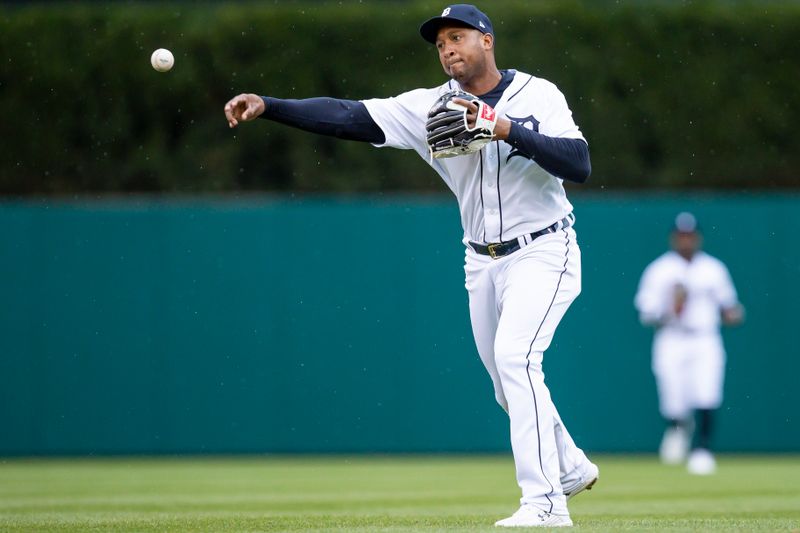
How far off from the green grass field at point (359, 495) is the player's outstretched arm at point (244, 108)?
175cm

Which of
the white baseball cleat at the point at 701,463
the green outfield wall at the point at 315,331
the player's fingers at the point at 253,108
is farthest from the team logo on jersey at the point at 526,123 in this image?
the green outfield wall at the point at 315,331

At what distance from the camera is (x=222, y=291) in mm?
12633

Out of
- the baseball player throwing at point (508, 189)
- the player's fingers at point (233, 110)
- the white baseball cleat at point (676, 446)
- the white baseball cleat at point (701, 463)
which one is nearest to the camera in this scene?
the baseball player throwing at point (508, 189)

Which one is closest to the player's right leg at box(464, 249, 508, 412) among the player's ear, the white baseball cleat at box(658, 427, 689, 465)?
the player's ear

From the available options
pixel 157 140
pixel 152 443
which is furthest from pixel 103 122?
pixel 152 443

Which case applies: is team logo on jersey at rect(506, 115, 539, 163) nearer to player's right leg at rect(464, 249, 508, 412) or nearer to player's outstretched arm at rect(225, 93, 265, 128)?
Result: player's right leg at rect(464, 249, 508, 412)

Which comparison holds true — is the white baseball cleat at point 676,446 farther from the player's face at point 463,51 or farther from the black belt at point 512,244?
the player's face at point 463,51

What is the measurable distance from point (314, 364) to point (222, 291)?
3.53 feet

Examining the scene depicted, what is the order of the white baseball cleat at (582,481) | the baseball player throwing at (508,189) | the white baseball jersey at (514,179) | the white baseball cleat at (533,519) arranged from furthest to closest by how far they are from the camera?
the white baseball cleat at (582,481) → the white baseball jersey at (514,179) → the baseball player throwing at (508,189) → the white baseball cleat at (533,519)

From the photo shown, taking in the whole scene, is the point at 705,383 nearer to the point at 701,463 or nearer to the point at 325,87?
the point at 701,463

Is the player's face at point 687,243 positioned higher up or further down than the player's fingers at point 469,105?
further down

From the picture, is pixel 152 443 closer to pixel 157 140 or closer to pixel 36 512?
pixel 157 140

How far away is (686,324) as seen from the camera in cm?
1217

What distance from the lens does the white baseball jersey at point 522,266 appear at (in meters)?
5.65
